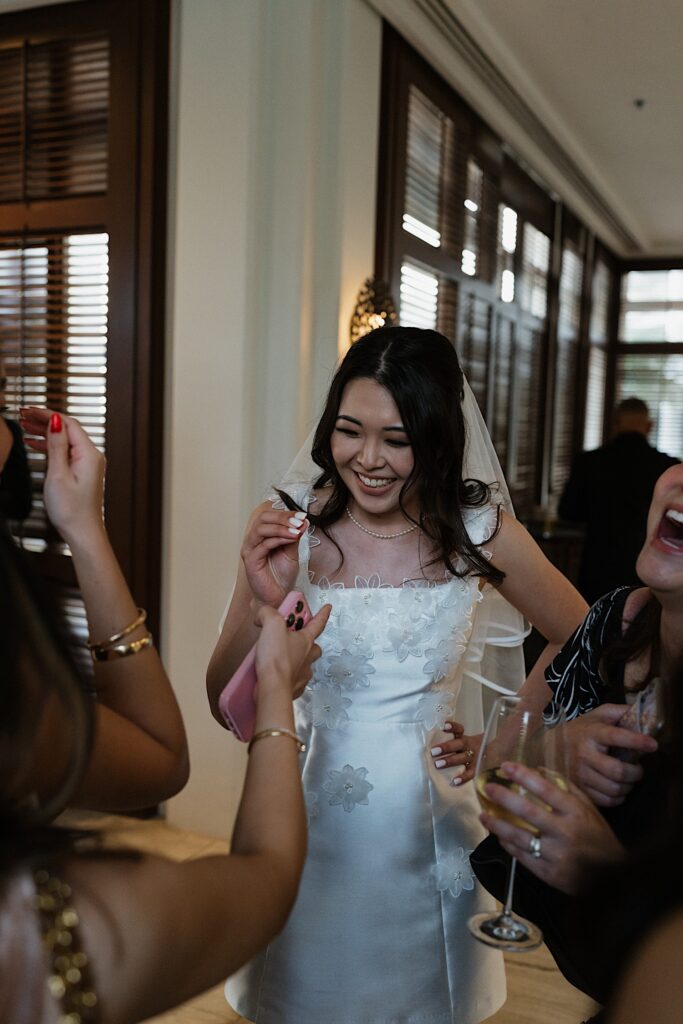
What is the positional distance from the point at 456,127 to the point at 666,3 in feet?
3.92

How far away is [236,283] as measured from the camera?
3494 millimetres

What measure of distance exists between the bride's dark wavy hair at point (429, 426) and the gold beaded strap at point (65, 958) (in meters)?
1.29

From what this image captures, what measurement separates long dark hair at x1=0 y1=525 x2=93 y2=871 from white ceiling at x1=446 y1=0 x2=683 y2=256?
4.02 m

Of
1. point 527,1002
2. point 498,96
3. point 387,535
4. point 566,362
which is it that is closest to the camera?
point 387,535

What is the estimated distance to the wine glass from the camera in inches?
44.0

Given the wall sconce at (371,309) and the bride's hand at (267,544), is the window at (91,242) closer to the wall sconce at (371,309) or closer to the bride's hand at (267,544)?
the wall sconce at (371,309)

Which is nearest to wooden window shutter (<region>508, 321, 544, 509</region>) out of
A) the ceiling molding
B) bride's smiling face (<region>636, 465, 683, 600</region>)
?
the ceiling molding

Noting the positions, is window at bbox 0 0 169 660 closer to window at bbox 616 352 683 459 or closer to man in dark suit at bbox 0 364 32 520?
man in dark suit at bbox 0 364 32 520

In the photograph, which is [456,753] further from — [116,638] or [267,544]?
[116,638]

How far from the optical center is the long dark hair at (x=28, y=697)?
0.85 m

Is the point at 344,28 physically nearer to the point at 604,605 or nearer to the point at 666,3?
the point at 666,3

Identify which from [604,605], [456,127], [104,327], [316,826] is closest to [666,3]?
[456,127]

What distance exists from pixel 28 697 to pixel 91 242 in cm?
321

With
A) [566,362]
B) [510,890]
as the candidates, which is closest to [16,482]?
[510,890]
